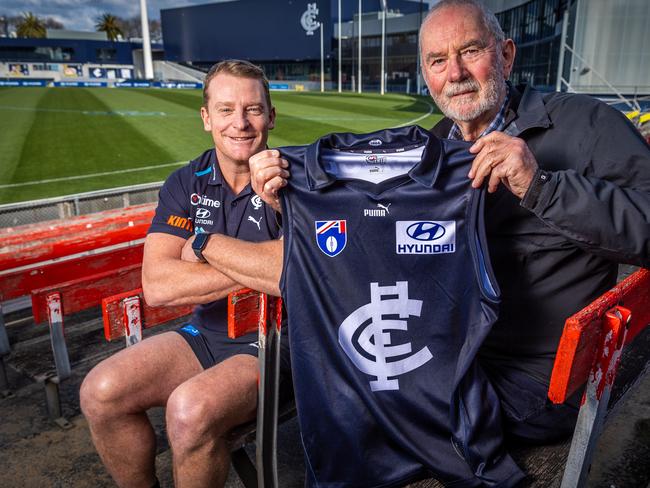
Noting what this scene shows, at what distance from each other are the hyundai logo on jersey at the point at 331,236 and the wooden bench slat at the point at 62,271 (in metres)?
2.15

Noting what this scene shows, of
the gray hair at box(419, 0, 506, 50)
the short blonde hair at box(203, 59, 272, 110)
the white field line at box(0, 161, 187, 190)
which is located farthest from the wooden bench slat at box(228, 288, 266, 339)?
the white field line at box(0, 161, 187, 190)

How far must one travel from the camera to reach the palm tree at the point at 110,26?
99.9m

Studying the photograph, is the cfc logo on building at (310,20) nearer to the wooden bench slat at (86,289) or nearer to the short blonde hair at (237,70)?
the wooden bench slat at (86,289)

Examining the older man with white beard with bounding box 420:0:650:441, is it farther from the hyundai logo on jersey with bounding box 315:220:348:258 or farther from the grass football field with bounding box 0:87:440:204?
the grass football field with bounding box 0:87:440:204

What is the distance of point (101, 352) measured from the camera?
358 centimetres

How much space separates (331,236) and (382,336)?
367mm

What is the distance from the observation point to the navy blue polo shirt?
2539 mm

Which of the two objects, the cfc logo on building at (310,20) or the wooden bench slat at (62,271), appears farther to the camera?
the cfc logo on building at (310,20)

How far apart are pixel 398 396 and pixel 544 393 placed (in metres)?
0.63

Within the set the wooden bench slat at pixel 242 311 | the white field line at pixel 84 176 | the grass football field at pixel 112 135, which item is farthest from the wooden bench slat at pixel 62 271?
the white field line at pixel 84 176

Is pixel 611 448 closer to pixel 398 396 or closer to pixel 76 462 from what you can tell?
pixel 398 396

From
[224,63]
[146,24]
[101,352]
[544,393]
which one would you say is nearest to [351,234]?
[544,393]

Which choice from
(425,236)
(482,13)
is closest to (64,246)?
(425,236)

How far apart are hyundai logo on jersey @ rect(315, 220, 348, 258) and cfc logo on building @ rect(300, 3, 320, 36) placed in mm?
66404
